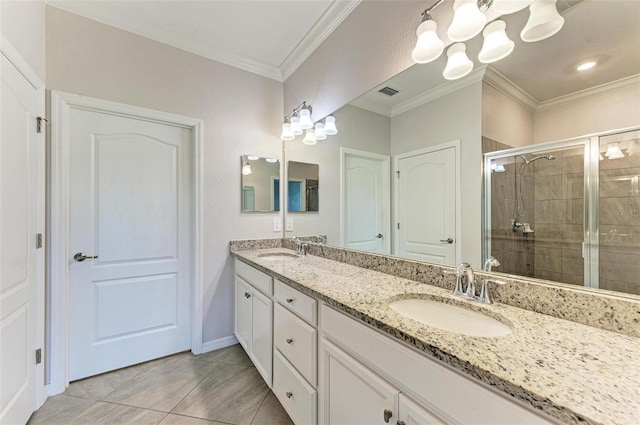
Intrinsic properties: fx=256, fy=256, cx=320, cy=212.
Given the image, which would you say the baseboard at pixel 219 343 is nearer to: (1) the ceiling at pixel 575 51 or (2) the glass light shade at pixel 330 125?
(2) the glass light shade at pixel 330 125

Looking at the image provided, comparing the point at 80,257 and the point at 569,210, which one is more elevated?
the point at 569,210

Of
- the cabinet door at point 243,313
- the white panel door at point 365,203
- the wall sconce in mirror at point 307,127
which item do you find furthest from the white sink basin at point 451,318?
the wall sconce in mirror at point 307,127

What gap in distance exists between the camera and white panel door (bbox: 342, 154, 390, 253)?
1.61 meters

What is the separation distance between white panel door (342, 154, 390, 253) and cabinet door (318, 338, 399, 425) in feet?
2.38

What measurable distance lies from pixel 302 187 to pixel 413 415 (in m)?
1.92

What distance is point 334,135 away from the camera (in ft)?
6.69

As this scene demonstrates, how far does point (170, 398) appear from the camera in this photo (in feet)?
5.37

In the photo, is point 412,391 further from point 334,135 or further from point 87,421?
point 87,421

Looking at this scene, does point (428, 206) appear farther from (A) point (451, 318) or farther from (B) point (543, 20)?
(B) point (543, 20)

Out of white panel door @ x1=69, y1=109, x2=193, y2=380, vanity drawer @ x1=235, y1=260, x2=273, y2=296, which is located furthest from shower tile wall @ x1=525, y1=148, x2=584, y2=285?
white panel door @ x1=69, y1=109, x2=193, y2=380

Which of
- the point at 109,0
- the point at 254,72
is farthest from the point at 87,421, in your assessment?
the point at 254,72

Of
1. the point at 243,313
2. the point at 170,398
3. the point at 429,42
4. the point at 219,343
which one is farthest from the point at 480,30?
the point at 219,343

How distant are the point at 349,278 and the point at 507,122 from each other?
101cm

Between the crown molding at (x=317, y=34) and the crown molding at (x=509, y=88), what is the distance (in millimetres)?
1105
